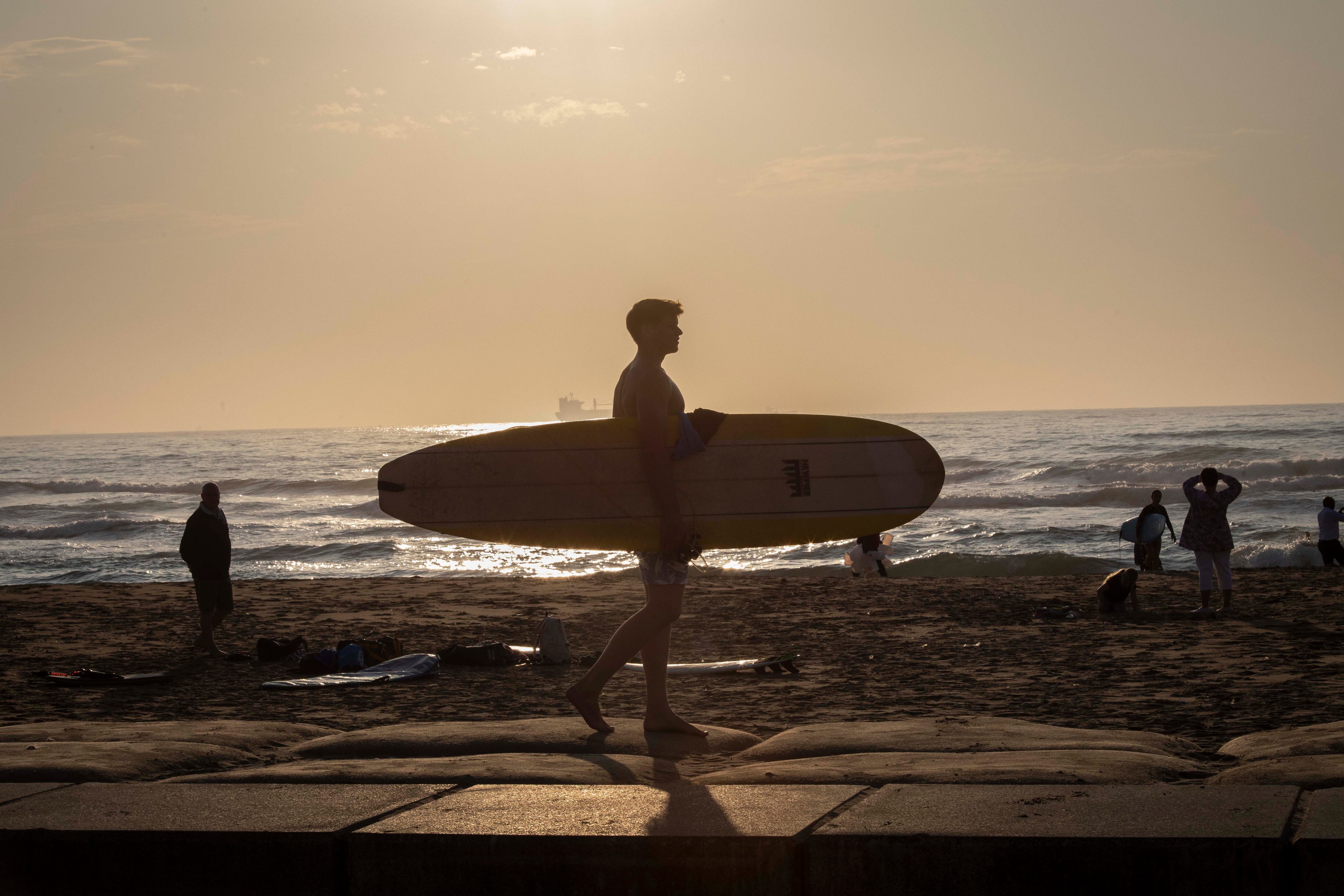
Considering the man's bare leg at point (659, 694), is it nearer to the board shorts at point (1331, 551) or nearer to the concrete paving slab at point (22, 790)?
the concrete paving slab at point (22, 790)

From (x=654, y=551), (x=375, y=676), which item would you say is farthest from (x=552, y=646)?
(x=654, y=551)

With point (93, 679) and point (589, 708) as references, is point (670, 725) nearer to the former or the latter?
point (589, 708)

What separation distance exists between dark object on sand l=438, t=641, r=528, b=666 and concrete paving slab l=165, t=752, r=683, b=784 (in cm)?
379

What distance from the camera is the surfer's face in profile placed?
449 centimetres

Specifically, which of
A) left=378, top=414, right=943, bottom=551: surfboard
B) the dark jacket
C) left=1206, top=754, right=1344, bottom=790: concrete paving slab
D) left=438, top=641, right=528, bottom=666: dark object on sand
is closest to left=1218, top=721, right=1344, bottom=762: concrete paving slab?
left=1206, top=754, right=1344, bottom=790: concrete paving slab

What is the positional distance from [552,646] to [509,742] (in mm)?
3522

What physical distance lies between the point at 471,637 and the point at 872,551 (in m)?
7.55

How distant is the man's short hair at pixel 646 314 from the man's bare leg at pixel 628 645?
3.29 feet

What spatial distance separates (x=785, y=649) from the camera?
891 centimetres

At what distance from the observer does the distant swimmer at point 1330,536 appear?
16.3 meters

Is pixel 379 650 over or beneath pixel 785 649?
over

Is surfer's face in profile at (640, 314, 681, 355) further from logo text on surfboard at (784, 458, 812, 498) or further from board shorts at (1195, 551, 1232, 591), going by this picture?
board shorts at (1195, 551, 1232, 591)

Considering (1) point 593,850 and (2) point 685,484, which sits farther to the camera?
(2) point 685,484

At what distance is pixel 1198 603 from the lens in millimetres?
11703
